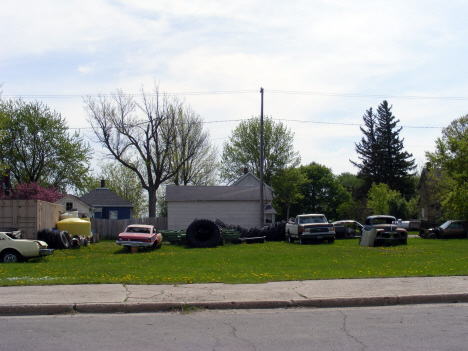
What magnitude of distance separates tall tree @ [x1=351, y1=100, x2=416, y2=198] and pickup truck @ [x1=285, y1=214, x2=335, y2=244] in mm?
43474

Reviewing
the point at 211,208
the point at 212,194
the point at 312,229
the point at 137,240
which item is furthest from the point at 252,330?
the point at 212,194

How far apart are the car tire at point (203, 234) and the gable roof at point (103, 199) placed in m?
28.0

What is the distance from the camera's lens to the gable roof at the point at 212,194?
3600 cm

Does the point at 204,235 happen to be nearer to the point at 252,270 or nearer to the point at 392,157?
the point at 252,270

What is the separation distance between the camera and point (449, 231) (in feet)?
98.6

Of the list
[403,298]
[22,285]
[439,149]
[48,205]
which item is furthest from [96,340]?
[439,149]

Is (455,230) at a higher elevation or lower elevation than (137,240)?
higher

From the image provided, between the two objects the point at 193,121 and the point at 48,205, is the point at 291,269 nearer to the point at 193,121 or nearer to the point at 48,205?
the point at 48,205

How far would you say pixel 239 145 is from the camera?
63.2 metres

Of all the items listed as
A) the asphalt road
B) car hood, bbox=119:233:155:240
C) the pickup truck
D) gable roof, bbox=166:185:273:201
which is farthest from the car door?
the asphalt road

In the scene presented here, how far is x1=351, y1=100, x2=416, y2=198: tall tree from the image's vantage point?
67312 mm

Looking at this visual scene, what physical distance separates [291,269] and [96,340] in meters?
8.45

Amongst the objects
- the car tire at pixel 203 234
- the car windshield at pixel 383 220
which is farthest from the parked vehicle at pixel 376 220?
the car tire at pixel 203 234

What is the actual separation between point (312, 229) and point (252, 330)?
1954 cm
